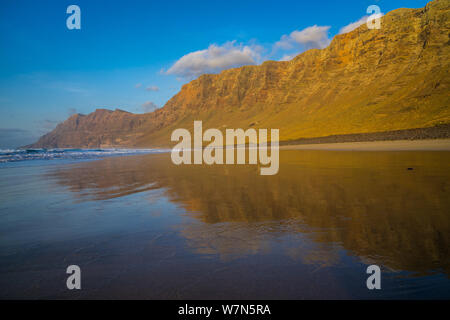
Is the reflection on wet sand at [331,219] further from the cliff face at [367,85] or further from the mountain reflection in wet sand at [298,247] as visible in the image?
the cliff face at [367,85]

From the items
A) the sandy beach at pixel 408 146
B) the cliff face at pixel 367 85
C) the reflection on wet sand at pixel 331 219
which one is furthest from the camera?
the cliff face at pixel 367 85

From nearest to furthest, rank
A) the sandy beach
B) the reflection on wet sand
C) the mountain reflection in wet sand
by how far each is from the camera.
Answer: the mountain reflection in wet sand < the reflection on wet sand < the sandy beach

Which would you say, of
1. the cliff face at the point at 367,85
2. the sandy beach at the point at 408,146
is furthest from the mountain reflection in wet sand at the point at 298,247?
the cliff face at the point at 367,85

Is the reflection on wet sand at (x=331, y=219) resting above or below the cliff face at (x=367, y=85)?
below

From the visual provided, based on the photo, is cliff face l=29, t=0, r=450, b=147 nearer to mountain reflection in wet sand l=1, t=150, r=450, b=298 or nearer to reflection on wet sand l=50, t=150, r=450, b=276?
reflection on wet sand l=50, t=150, r=450, b=276

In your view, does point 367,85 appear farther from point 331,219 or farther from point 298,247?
point 298,247

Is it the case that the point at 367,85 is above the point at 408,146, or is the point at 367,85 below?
above

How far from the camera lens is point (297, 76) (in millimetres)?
143750

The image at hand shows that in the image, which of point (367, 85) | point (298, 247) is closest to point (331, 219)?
point (298, 247)

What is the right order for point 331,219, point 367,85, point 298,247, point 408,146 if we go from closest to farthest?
1. point 298,247
2. point 331,219
3. point 408,146
4. point 367,85

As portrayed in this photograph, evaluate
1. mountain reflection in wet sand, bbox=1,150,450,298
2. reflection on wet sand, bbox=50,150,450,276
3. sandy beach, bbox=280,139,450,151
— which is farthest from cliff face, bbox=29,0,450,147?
mountain reflection in wet sand, bbox=1,150,450,298

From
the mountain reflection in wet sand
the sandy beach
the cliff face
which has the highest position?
the cliff face

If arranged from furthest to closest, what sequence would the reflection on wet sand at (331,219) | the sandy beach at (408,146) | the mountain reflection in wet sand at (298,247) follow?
the sandy beach at (408,146) < the reflection on wet sand at (331,219) < the mountain reflection in wet sand at (298,247)

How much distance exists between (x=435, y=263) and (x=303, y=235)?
1.92 meters
